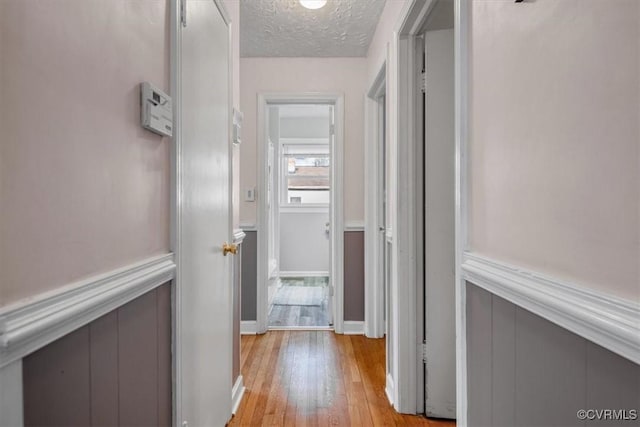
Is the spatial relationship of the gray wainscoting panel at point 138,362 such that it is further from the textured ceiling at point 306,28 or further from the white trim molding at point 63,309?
the textured ceiling at point 306,28

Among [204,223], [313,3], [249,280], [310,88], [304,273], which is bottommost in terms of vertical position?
[304,273]

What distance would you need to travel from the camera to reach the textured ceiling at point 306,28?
7.86 feet

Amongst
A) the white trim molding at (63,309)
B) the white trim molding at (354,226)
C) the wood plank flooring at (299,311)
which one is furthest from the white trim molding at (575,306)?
the wood plank flooring at (299,311)

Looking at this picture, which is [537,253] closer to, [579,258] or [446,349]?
[579,258]

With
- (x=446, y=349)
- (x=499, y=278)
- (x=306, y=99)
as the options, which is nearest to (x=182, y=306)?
(x=499, y=278)

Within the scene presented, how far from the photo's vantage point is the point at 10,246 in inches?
20.4

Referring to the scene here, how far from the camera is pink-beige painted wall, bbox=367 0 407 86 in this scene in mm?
2016

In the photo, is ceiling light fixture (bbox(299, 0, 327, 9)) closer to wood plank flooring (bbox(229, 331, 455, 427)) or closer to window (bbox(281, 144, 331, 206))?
wood plank flooring (bbox(229, 331, 455, 427))

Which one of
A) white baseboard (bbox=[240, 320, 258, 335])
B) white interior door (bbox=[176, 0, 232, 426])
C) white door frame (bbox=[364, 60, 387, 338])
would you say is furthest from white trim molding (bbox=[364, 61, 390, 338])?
white interior door (bbox=[176, 0, 232, 426])

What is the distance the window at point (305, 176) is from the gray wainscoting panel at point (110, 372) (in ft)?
15.2

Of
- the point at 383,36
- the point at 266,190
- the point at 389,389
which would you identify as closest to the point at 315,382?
the point at 389,389

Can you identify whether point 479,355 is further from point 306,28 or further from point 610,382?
point 306,28

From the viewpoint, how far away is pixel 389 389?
2107 mm

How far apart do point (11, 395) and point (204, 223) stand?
0.94 m
